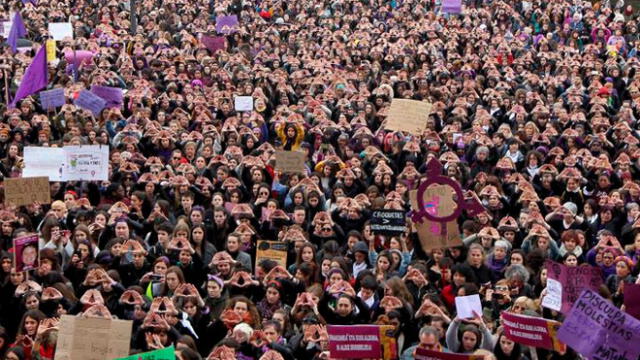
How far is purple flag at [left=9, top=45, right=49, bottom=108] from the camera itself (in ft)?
54.4

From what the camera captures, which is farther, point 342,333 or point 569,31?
point 569,31

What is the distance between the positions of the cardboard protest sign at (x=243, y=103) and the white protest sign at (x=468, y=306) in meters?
9.15

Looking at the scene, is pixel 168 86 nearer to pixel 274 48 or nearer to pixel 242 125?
pixel 242 125

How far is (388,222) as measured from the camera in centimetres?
1152

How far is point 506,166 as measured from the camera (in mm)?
14500

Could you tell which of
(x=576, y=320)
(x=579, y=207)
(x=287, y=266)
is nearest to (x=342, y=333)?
(x=576, y=320)

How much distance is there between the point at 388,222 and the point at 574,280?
2.68 m

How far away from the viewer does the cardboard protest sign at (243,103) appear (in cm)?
1792

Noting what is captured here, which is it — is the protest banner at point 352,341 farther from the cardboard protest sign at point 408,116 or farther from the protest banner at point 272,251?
the cardboard protest sign at point 408,116

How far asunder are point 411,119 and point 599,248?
548cm

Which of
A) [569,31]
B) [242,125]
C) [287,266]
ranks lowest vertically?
[287,266]

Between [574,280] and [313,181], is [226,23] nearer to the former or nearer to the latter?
[313,181]

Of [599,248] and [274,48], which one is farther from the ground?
[274,48]

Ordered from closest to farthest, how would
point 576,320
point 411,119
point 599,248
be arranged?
point 576,320
point 599,248
point 411,119
